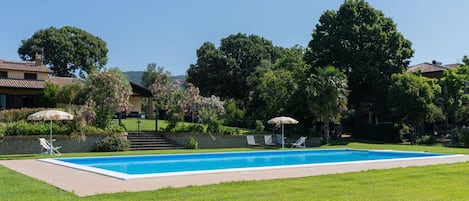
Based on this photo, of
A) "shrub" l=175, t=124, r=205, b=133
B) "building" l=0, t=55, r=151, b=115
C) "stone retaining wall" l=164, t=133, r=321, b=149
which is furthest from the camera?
"building" l=0, t=55, r=151, b=115

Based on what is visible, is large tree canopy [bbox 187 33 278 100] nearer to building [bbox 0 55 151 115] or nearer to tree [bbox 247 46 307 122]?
tree [bbox 247 46 307 122]

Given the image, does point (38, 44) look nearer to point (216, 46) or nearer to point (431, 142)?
point (216, 46)

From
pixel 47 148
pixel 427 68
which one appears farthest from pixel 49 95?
pixel 427 68

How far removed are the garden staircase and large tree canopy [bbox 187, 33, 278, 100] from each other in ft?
97.9

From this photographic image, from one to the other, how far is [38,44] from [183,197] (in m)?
57.1

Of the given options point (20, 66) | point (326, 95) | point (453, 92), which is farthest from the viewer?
point (453, 92)

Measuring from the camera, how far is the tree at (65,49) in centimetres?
5831

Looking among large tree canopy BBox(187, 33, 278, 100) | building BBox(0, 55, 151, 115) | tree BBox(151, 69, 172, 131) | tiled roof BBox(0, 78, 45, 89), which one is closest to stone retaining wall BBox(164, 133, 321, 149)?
tree BBox(151, 69, 172, 131)

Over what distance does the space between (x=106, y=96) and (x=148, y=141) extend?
3.46m

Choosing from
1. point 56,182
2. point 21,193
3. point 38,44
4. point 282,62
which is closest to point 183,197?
point 21,193

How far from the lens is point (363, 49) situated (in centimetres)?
3662

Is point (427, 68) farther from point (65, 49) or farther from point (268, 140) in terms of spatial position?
point (65, 49)

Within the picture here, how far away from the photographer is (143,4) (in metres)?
21.4

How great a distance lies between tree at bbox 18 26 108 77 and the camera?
2296 inches
